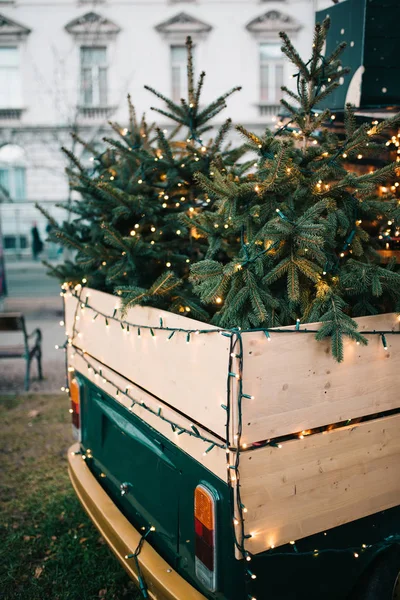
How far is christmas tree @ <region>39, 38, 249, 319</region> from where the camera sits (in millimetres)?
3189

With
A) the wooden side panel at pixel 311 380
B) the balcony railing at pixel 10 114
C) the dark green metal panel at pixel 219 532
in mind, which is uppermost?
the balcony railing at pixel 10 114

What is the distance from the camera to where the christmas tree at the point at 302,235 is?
221cm

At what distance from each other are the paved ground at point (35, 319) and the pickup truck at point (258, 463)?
417 centimetres

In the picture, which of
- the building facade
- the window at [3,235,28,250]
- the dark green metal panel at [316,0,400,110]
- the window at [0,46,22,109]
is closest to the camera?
the dark green metal panel at [316,0,400,110]

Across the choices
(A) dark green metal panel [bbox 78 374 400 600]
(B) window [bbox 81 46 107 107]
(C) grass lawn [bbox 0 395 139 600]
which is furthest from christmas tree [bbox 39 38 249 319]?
(B) window [bbox 81 46 107 107]

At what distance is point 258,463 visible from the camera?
1876mm

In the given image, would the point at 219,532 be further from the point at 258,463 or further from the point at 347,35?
the point at 347,35

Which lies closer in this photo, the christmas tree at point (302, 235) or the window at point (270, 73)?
the christmas tree at point (302, 235)

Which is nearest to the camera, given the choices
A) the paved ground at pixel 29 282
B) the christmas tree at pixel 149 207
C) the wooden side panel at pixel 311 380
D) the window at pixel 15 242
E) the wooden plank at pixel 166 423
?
the wooden side panel at pixel 311 380

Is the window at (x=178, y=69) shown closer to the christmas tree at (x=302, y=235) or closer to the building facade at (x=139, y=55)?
the building facade at (x=139, y=55)

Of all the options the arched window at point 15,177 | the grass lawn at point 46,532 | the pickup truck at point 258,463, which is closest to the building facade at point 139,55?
the arched window at point 15,177

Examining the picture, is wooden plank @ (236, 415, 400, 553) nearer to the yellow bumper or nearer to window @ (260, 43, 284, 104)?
the yellow bumper

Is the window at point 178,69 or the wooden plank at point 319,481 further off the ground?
the window at point 178,69

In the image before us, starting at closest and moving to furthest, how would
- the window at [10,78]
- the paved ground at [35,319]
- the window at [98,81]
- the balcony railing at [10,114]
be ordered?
the paved ground at [35,319], the window at [98,81], the window at [10,78], the balcony railing at [10,114]
